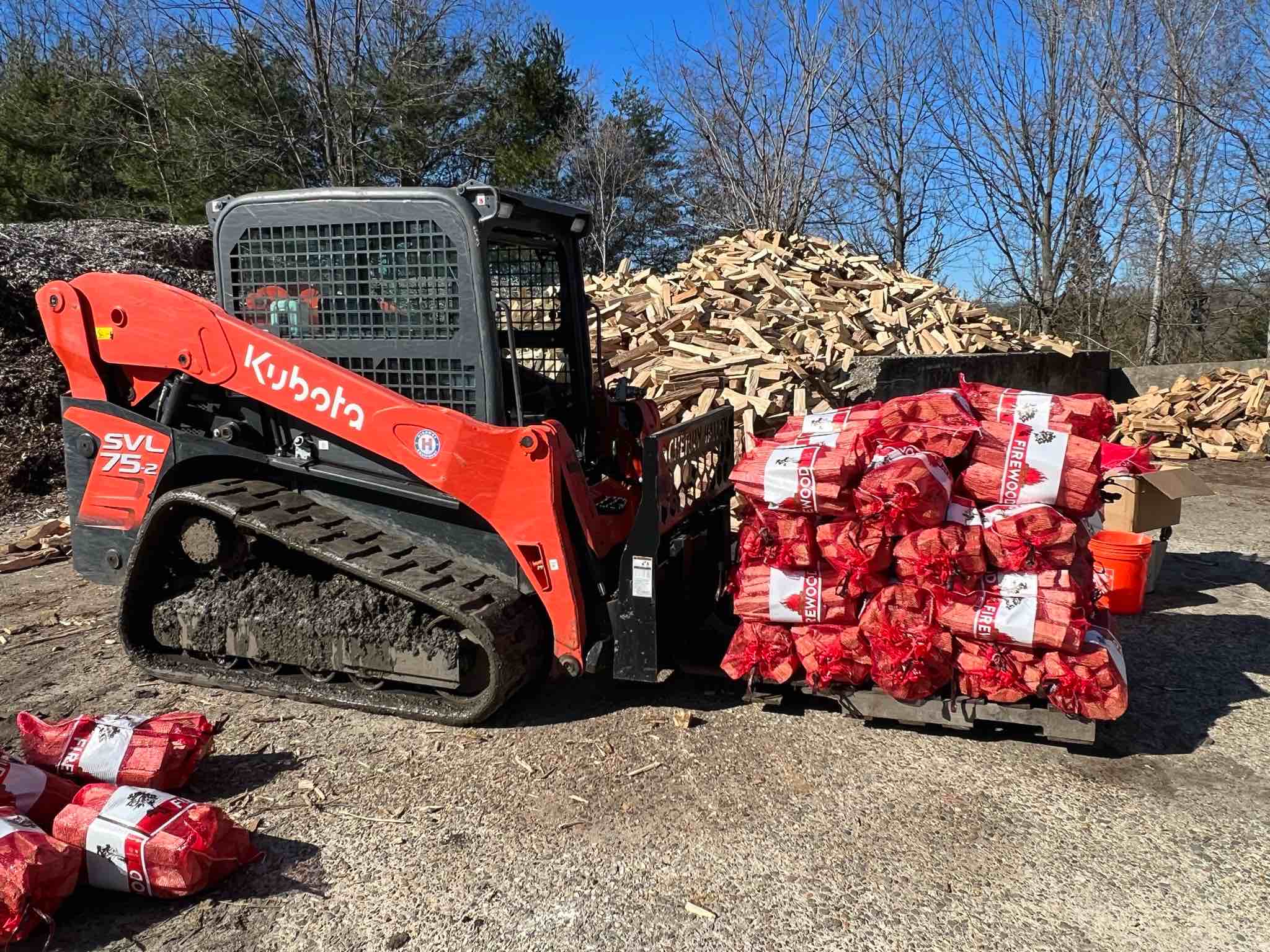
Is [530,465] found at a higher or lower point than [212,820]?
higher

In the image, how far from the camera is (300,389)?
439 centimetres

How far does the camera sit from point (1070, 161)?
18.7 m


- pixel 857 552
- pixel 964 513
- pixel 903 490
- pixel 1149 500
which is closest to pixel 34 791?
pixel 857 552

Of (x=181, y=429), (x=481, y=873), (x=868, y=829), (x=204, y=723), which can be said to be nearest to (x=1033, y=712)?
(x=868, y=829)

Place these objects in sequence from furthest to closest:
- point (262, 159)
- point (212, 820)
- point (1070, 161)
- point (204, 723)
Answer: point (1070, 161)
point (262, 159)
point (204, 723)
point (212, 820)

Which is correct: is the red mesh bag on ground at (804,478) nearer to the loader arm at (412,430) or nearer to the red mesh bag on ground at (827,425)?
the red mesh bag on ground at (827,425)

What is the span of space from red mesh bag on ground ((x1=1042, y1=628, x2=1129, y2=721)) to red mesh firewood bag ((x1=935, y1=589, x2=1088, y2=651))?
69mm

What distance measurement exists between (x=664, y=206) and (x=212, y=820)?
2289cm

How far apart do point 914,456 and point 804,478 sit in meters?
0.47

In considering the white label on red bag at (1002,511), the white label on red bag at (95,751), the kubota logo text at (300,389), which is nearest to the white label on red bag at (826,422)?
the white label on red bag at (1002,511)

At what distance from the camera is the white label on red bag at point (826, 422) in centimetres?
431

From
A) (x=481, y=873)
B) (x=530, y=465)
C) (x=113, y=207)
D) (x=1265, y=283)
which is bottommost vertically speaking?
(x=481, y=873)

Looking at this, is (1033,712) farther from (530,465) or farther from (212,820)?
(212,820)

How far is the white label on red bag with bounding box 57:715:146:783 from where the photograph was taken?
3.63 m
